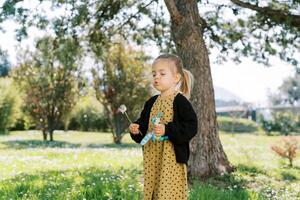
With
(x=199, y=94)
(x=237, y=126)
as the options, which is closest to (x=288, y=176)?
(x=199, y=94)

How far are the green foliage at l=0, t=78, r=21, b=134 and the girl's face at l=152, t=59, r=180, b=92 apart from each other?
24386 millimetres

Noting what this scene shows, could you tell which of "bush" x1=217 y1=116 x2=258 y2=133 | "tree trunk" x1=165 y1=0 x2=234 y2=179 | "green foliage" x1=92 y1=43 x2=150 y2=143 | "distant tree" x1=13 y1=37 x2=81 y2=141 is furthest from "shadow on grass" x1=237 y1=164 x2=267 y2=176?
"bush" x1=217 y1=116 x2=258 y2=133

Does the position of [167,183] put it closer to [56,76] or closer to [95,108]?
[56,76]

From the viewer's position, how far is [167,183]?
387cm

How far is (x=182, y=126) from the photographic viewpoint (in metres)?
3.73

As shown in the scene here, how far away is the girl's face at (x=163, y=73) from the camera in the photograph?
3842mm

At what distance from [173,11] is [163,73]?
419cm

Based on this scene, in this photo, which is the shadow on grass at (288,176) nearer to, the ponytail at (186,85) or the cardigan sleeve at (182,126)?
the ponytail at (186,85)

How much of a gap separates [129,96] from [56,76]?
3710 millimetres

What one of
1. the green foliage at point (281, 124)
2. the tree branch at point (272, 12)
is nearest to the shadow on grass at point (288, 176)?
the tree branch at point (272, 12)

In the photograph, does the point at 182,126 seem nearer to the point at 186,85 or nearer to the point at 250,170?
the point at 186,85

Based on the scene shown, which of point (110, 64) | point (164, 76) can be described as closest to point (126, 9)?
point (164, 76)

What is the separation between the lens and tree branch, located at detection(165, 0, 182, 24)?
778 cm

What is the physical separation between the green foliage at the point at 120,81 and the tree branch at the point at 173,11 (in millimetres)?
12921
